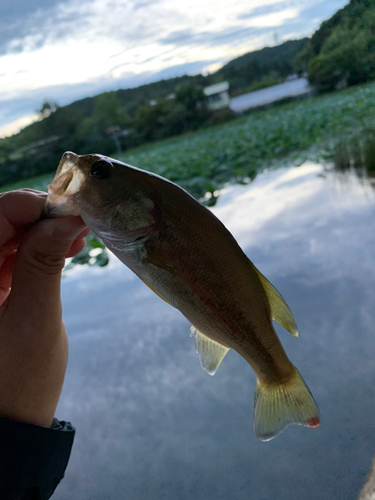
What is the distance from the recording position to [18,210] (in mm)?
1014

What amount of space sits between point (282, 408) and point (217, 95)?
10.6 metres

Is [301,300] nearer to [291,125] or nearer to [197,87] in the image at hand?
[291,125]

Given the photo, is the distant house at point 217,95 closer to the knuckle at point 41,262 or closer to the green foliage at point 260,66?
the green foliage at point 260,66

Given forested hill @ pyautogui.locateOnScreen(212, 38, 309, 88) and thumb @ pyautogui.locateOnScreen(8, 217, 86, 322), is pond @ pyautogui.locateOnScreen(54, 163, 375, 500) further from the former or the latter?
forested hill @ pyautogui.locateOnScreen(212, 38, 309, 88)

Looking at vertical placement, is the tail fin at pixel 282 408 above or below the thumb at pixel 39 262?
below

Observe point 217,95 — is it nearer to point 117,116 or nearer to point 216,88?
point 216,88

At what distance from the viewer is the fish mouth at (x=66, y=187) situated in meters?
0.93

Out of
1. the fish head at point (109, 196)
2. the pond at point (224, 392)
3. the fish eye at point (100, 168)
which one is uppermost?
the fish eye at point (100, 168)

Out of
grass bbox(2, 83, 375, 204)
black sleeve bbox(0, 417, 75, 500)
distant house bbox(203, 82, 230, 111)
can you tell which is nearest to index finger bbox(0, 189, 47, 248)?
black sleeve bbox(0, 417, 75, 500)

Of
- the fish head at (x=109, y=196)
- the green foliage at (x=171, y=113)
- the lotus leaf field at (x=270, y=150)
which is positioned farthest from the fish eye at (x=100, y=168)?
the green foliage at (x=171, y=113)

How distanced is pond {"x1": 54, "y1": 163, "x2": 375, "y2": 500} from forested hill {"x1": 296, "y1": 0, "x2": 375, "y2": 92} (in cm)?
409

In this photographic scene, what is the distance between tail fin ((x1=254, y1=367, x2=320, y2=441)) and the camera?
2.97 feet

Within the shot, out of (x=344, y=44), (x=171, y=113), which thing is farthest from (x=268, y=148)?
(x=171, y=113)

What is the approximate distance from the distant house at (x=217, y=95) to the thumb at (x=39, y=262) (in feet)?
30.9
